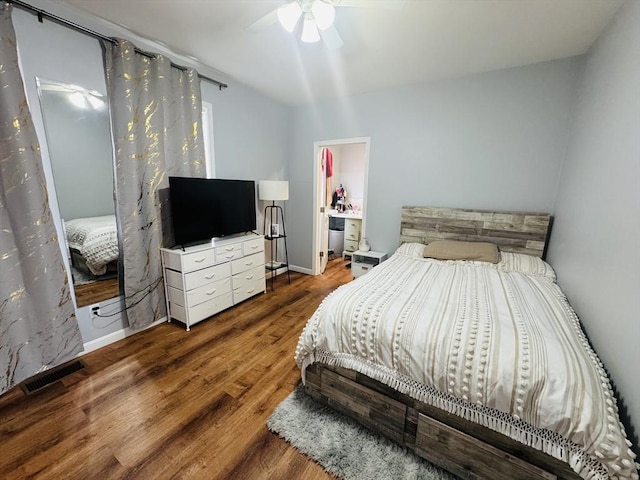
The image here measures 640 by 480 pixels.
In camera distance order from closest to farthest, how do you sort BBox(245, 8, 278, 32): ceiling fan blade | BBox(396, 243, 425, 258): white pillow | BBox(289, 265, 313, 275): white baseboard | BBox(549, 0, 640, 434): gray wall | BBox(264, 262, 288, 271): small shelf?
BBox(549, 0, 640, 434): gray wall, BBox(245, 8, 278, 32): ceiling fan blade, BBox(396, 243, 425, 258): white pillow, BBox(264, 262, 288, 271): small shelf, BBox(289, 265, 313, 275): white baseboard

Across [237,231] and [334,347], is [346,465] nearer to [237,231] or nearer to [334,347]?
[334,347]

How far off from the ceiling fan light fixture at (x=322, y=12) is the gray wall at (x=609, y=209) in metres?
1.69

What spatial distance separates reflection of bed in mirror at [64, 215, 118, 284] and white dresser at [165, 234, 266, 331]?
1.30 ft

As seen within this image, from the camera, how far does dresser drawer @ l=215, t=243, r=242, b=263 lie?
8.95 feet

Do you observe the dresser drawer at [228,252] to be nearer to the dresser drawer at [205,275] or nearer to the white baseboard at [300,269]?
the dresser drawer at [205,275]

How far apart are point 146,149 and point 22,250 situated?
3.73 feet

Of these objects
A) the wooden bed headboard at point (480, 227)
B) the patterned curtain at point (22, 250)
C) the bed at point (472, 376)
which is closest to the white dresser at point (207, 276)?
the patterned curtain at point (22, 250)

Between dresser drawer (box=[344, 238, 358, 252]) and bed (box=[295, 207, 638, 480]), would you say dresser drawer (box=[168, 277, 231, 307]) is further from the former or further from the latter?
dresser drawer (box=[344, 238, 358, 252])

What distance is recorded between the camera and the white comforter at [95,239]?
204 cm

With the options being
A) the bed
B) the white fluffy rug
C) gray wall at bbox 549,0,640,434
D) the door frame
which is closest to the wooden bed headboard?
gray wall at bbox 549,0,640,434

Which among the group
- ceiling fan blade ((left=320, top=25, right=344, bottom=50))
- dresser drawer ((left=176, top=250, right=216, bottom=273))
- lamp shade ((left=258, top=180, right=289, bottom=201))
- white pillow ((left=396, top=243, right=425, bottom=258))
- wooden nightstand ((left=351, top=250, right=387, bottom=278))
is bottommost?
wooden nightstand ((left=351, top=250, right=387, bottom=278))

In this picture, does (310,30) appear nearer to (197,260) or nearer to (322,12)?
(322,12)

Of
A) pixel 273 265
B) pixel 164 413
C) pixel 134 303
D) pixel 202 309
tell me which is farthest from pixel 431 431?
pixel 273 265

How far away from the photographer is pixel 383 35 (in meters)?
2.07
